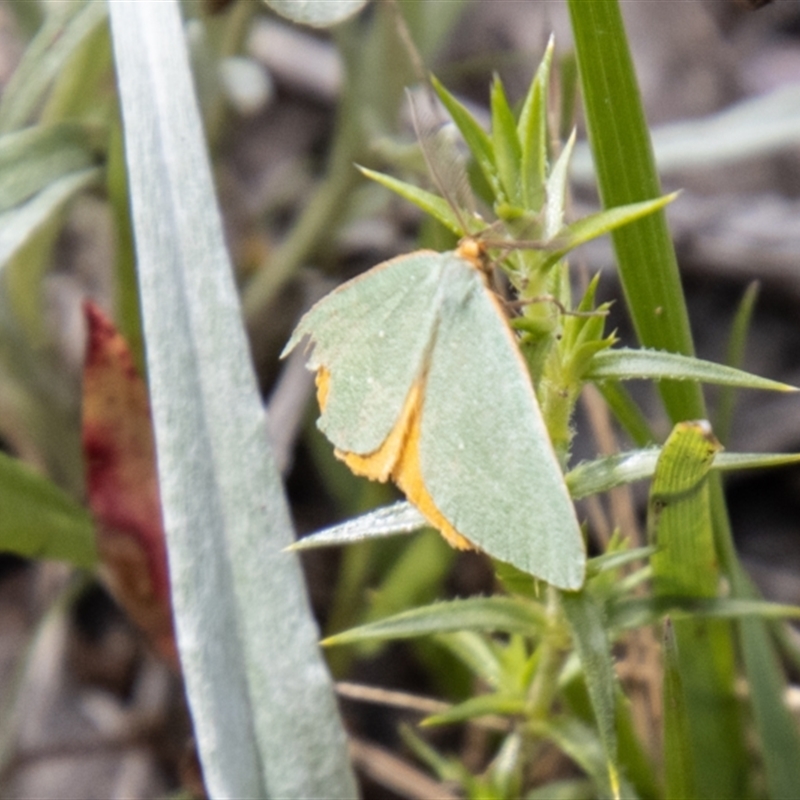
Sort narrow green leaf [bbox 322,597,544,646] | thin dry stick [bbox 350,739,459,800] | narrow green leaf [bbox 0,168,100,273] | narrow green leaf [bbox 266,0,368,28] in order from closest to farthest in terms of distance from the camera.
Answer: narrow green leaf [bbox 322,597,544,646]
narrow green leaf [bbox 266,0,368,28]
narrow green leaf [bbox 0,168,100,273]
thin dry stick [bbox 350,739,459,800]

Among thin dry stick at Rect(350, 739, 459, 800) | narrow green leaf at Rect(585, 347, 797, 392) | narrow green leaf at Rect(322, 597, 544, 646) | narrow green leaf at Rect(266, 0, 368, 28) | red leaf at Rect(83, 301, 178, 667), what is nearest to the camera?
narrow green leaf at Rect(585, 347, 797, 392)

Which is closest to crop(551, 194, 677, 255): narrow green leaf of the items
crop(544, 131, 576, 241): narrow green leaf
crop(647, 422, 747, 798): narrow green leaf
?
crop(544, 131, 576, 241): narrow green leaf

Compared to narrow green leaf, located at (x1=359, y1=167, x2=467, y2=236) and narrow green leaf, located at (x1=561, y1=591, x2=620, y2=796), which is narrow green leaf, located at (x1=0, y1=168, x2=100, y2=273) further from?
narrow green leaf, located at (x1=561, y1=591, x2=620, y2=796)

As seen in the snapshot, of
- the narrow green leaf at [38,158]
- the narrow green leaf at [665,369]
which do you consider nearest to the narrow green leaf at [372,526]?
the narrow green leaf at [665,369]

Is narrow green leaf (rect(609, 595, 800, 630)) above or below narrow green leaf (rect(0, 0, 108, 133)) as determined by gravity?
below

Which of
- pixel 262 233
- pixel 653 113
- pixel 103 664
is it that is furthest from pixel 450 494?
pixel 653 113

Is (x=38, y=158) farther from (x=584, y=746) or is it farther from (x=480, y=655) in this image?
(x=584, y=746)

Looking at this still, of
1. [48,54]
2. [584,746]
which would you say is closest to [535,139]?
[584,746]

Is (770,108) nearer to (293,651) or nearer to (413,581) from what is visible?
(413,581)
